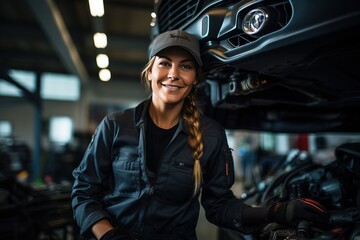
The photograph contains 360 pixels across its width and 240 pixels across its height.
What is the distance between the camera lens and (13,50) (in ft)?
27.5

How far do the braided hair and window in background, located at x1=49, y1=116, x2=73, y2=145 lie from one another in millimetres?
10487

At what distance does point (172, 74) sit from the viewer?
119cm

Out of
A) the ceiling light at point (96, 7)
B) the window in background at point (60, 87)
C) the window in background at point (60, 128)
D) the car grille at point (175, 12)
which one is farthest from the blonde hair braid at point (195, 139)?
the window in background at point (60, 128)

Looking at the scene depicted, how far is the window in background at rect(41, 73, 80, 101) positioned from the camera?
10736mm

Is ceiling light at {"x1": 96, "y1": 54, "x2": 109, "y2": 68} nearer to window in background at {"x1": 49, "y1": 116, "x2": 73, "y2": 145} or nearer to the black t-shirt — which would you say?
window in background at {"x1": 49, "y1": 116, "x2": 73, "y2": 145}

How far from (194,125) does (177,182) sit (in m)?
0.27

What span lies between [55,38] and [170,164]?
4566 mm

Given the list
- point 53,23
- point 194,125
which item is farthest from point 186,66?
point 53,23

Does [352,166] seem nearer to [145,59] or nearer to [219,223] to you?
[219,223]

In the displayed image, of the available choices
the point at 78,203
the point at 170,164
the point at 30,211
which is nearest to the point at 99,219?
the point at 78,203

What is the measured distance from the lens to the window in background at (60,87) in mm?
10736

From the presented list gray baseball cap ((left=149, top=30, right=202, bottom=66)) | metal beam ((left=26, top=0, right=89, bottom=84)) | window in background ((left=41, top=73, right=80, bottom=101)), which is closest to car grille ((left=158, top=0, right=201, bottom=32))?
gray baseball cap ((left=149, top=30, right=202, bottom=66))

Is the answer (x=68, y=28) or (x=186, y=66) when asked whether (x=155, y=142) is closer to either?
(x=186, y=66)

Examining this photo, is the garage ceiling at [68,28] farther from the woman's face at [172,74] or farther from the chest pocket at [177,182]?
the chest pocket at [177,182]
